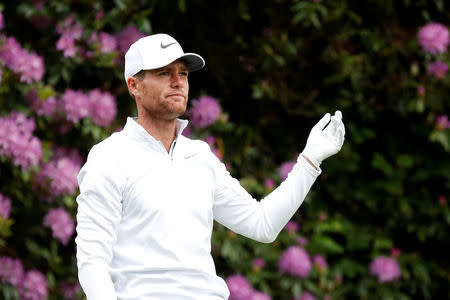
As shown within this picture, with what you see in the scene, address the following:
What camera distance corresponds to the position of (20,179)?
3.80m

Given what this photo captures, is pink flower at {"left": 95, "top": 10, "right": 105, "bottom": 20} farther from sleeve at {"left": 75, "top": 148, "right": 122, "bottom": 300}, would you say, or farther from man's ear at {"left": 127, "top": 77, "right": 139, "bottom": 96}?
sleeve at {"left": 75, "top": 148, "right": 122, "bottom": 300}

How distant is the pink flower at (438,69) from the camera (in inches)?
191

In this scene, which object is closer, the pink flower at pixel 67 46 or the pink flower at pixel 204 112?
the pink flower at pixel 67 46

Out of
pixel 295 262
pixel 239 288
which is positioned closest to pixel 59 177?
pixel 239 288

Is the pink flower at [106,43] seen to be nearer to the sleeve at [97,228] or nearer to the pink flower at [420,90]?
the pink flower at [420,90]

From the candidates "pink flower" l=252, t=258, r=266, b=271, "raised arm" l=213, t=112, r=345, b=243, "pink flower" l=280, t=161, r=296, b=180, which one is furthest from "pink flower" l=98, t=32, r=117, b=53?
"raised arm" l=213, t=112, r=345, b=243

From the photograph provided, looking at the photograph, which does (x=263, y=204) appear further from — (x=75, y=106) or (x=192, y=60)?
(x=75, y=106)

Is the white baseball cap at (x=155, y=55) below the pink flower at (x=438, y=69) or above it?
below

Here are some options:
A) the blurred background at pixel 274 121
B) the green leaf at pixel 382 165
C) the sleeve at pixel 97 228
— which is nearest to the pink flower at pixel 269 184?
the blurred background at pixel 274 121

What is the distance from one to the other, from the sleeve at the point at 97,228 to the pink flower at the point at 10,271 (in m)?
1.55

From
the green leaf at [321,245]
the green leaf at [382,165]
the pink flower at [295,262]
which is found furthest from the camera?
the green leaf at [382,165]

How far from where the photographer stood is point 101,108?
12.8 feet

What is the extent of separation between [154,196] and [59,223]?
159 cm

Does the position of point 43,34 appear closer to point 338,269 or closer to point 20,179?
point 20,179
